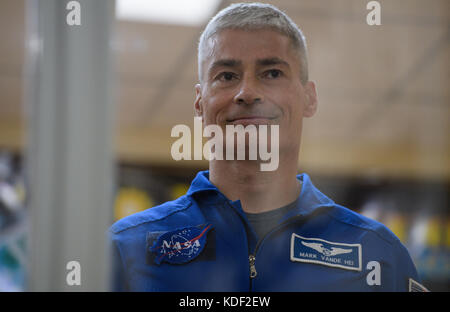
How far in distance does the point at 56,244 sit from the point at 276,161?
28 centimetres

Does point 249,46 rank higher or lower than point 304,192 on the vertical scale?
higher

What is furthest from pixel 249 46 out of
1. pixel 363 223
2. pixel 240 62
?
pixel 363 223

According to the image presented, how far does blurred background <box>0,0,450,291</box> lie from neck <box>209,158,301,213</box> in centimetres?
2

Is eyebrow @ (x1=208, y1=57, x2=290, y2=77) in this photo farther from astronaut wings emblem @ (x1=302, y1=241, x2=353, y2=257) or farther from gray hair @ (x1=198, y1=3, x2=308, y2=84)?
astronaut wings emblem @ (x1=302, y1=241, x2=353, y2=257)

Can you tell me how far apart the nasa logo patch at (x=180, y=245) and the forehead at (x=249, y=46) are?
0.70ft

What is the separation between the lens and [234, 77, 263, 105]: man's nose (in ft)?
1.91

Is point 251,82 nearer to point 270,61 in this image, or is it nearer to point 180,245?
point 270,61

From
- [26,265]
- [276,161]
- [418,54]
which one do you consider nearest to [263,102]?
[276,161]

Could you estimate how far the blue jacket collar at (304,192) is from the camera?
2.02 feet

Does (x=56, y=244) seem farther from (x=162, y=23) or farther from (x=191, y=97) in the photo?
(x=162, y=23)

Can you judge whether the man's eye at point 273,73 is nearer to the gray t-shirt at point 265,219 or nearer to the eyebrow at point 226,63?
the eyebrow at point 226,63

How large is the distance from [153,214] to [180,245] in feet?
0.17

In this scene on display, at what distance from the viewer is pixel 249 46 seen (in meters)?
0.59

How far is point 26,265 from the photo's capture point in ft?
1.69
